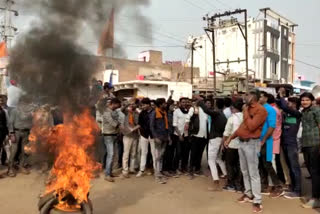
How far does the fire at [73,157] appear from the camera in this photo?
14.6ft

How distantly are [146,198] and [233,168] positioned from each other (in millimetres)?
1973

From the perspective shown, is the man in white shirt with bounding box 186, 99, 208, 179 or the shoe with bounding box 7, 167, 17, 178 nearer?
the shoe with bounding box 7, 167, 17, 178

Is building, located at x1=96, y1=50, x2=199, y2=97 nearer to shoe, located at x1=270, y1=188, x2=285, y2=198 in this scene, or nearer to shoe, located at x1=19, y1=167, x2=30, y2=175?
shoe, located at x1=19, y1=167, x2=30, y2=175

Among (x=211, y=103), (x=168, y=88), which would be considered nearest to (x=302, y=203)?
(x=211, y=103)

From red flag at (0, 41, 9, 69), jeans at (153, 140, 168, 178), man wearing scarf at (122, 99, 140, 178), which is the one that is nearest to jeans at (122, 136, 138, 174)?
man wearing scarf at (122, 99, 140, 178)

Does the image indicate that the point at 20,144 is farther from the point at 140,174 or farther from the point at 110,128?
the point at 140,174

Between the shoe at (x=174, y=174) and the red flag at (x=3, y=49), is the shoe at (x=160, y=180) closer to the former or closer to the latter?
the shoe at (x=174, y=174)

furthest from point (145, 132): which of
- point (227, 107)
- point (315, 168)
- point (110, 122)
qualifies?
point (315, 168)

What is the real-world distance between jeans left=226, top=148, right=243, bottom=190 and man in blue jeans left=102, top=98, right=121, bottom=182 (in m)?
2.65

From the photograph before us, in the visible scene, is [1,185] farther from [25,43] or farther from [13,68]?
[25,43]

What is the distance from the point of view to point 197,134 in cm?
786

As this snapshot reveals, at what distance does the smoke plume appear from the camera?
4465 millimetres

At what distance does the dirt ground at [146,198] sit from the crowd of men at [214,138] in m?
0.28

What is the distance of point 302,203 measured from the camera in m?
5.94
